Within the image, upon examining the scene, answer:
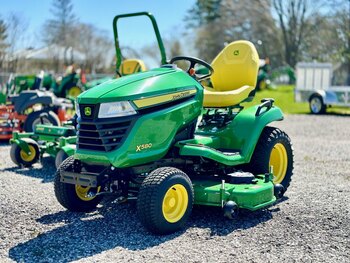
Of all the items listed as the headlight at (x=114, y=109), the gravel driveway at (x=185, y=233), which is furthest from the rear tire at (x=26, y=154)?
the headlight at (x=114, y=109)

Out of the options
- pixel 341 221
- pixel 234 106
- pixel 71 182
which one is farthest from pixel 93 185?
pixel 341 221

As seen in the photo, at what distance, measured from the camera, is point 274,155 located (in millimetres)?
6125

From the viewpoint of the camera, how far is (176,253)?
4152 mm

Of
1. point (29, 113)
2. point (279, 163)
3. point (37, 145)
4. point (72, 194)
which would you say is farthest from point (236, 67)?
point (29, 113)

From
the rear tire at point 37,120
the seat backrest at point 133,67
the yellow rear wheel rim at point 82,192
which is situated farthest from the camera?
the seat backrest at point 133,67

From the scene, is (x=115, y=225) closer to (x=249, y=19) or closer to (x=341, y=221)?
(x=341, y=221)

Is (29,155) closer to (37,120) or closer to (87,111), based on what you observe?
(37,120)

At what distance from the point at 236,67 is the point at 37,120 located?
556cm

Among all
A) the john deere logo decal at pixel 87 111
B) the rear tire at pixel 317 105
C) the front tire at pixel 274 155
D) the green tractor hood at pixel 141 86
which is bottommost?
the rear tire at pixel 317 105

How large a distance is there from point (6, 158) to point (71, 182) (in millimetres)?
4622

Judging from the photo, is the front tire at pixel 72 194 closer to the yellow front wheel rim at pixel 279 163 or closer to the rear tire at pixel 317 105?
the yellow front wheel rim at pixel 279 163

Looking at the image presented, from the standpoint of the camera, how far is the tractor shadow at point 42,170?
24.0ft

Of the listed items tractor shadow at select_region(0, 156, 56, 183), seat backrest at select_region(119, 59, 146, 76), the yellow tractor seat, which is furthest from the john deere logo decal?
seat backrest at select_region(119, 59, 146, 76)

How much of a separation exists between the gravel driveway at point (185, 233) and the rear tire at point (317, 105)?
1178cm
